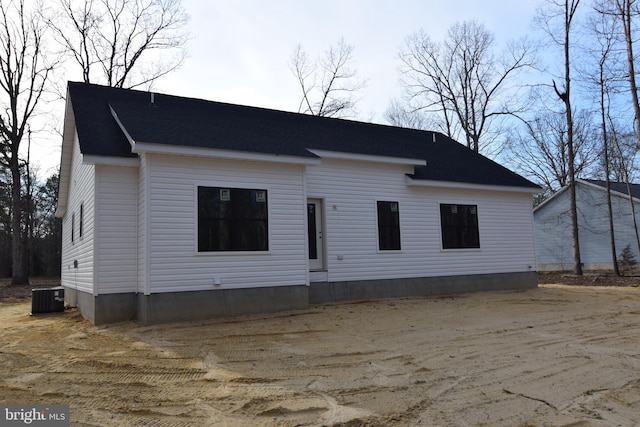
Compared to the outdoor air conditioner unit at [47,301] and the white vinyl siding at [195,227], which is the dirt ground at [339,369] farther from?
the outdoor air conditioner unit at [47,301]

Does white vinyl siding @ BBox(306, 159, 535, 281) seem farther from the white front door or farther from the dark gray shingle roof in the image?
the dark gray shingle roof

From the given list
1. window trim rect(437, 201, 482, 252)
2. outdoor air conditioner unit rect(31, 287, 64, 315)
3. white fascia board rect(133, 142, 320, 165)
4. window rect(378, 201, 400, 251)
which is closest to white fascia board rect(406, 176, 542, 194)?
window trim rect(437, 201, 482, 252)

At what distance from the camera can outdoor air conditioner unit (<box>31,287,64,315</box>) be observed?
1204 cm

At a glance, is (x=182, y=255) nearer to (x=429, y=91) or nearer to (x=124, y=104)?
(x=124, y=104)

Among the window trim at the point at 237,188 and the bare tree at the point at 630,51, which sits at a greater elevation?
the bare tree at the point at 630,51

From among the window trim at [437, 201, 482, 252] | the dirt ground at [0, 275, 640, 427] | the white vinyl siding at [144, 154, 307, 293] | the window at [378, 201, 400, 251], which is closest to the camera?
the dirt ground at [0, 275, 640, 427]

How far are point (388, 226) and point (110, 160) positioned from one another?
726 centimetres

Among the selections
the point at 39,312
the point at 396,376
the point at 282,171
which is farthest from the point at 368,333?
the point at 39,312

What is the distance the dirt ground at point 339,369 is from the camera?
477 cm

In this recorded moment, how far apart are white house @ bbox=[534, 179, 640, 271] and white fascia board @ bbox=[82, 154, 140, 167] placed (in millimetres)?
24658

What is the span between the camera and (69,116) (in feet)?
43.8

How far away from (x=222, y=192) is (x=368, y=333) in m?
4.27

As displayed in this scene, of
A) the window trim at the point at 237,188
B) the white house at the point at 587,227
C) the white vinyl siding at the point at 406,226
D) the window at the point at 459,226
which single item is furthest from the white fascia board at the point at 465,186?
the white house at the point at 587,227

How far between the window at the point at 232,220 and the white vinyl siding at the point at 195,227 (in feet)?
0.44
